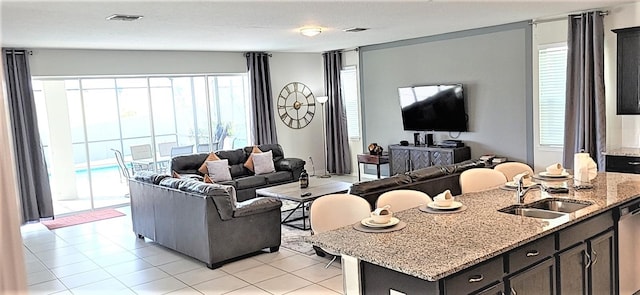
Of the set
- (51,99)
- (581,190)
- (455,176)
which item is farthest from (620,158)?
(51,99)

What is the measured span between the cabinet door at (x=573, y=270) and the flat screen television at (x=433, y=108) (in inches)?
208

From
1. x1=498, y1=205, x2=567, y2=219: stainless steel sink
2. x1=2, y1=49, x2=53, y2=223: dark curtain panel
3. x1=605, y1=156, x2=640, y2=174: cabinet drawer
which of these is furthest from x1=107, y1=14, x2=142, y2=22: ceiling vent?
x1=605, y1=156, x2=640, y2=174: cabinet drawer

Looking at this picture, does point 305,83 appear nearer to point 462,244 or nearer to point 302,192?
point 302,192

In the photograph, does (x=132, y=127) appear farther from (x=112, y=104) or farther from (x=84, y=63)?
(x=84, y=63)

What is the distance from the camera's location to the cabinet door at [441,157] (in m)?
8.39

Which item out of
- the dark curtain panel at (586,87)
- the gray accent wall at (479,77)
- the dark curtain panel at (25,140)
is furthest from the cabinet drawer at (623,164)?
the dark curtain panel at (25,140)

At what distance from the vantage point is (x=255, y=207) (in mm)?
5715

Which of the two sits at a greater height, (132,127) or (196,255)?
(132,127)

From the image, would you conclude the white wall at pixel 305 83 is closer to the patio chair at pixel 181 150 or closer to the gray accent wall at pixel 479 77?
the gray accent wall at pixel 479 77

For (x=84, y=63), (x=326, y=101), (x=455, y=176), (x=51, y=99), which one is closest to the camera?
(x=455, y=176)

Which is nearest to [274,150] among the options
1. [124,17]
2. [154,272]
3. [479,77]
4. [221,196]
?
[479,77]

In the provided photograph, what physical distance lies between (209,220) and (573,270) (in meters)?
3.39

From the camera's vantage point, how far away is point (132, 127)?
9.49 metres

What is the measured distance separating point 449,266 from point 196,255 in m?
3.74
